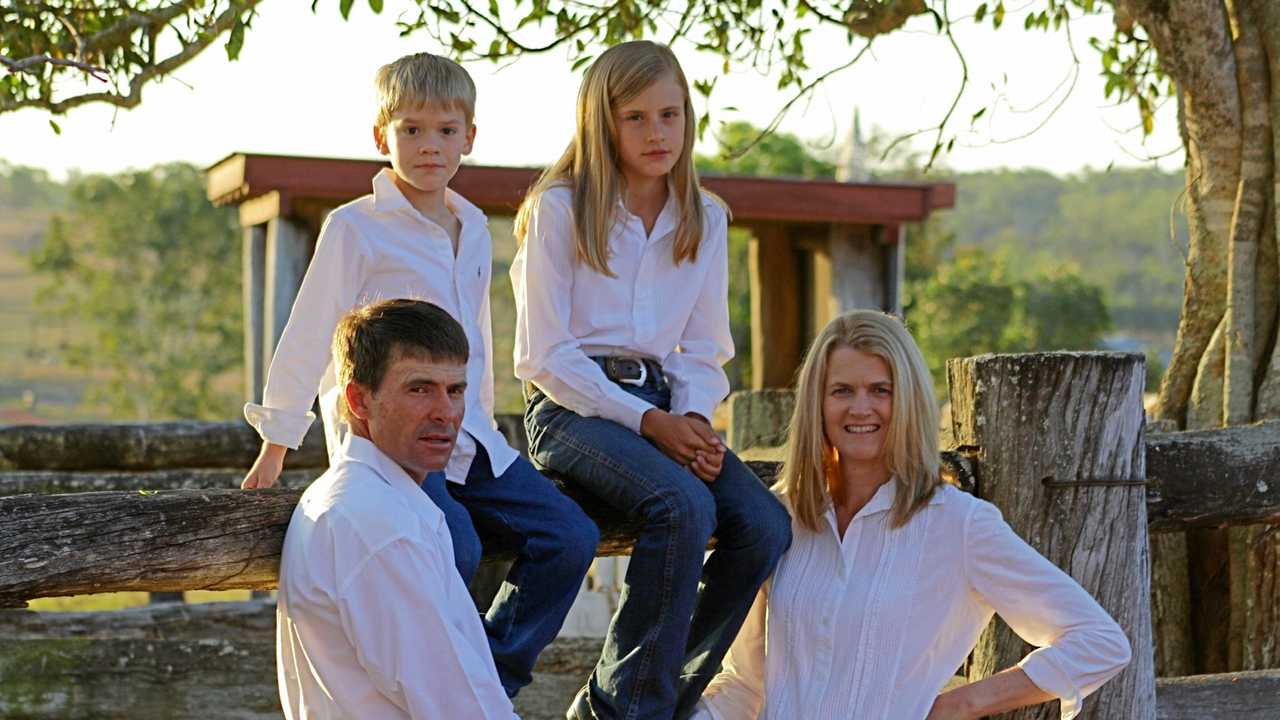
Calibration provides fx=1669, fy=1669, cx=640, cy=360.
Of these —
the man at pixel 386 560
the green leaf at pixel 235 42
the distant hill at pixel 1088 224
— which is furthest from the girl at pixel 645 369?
the distant hill at pixel 1088 224

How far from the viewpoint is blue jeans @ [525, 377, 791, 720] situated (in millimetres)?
3436

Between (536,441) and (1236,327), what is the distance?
2.88 metres

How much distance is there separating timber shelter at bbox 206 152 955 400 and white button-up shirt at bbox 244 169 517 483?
13.8 feet

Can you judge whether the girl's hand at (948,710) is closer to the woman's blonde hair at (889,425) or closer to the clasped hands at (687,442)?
the woman's blonde hair at (889,425)

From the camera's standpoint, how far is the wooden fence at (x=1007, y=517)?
9.97 ft

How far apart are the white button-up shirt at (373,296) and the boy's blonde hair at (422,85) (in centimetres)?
17

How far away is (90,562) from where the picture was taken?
3.01m

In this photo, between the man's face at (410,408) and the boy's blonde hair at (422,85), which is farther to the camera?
the boy's blonde hair at (422,85)

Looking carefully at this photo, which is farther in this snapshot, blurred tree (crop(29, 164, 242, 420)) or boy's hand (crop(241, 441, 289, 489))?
blurred tree (crop(29, 164, 242, 420))

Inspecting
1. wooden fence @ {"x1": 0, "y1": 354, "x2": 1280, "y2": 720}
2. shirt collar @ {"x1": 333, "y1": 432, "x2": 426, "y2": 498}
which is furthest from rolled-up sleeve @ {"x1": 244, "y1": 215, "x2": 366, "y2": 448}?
shirt collar @ {"x1": 333, "y1": 432, "x2": 426, "y2": 498}

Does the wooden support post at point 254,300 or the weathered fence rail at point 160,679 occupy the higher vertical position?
the wooden support post at point 254,300

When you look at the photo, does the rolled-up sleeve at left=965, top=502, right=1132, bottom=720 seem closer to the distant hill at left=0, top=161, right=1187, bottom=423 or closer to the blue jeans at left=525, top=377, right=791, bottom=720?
the blue jeans at left=525, top=377, right=791, bottom=720

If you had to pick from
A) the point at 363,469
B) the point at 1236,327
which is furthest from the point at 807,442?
the point at 1236,327

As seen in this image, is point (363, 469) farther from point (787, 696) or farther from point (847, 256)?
point (847, 256)
